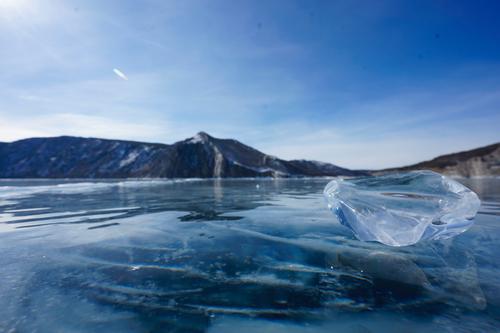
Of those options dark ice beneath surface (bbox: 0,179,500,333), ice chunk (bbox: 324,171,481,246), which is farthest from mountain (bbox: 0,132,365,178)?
dark ice beneath surface (bbox: 0,179,500,333)

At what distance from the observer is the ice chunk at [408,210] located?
4355 mm

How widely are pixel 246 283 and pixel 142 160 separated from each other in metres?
123

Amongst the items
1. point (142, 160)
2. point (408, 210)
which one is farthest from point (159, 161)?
point (408, 210)

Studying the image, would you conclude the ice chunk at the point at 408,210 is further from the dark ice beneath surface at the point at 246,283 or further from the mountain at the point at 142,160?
the mountain at the point at 142,160

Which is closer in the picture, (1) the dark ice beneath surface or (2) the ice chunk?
(1) the dark ice beneath surface

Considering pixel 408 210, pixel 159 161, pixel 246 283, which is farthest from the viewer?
pixel 159 161

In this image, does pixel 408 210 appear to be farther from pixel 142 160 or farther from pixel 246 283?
pixel 142 160

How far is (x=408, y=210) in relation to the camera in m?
4.60

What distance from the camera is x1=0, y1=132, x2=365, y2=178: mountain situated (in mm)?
97062

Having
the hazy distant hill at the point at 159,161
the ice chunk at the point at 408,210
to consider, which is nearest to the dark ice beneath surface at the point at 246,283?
the ice chunk at the point at 408,210

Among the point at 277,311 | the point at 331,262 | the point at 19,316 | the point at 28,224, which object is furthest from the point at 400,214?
the point at 28,224

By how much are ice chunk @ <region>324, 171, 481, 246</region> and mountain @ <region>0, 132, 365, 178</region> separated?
88.2 m

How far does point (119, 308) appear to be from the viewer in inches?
95.7

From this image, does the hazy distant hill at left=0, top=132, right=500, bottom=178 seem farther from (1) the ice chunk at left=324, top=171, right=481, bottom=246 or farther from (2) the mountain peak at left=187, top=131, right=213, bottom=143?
(1) the ice chunk at left=324, top=171, right=481, bottom=246
